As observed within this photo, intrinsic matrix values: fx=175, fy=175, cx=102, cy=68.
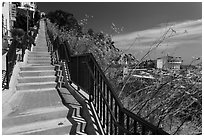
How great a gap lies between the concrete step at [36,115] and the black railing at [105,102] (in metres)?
0.63

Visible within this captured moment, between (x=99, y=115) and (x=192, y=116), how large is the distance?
1.58 meters

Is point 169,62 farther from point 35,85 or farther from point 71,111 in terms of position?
point 35,85

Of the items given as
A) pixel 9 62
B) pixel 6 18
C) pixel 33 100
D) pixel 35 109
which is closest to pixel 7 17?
pixel 6 18

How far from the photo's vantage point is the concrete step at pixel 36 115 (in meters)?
2.79

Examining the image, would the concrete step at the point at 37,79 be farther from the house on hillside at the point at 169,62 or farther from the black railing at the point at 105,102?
the house on hillside at the point at 169,62

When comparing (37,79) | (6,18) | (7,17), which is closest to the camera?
(37,79)

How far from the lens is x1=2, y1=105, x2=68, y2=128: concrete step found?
2.79m

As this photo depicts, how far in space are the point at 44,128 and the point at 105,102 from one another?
1044 millimetres

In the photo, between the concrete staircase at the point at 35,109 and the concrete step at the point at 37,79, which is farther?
the concrete step at the point at 37,79

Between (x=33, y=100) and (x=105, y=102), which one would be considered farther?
(x=33, y=100)

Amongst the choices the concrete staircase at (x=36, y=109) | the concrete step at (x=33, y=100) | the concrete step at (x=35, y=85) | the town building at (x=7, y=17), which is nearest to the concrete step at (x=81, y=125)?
the concrete staircase at (x=36, y=109)

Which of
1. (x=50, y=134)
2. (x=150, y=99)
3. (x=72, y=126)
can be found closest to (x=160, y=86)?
(x=150, y=99)

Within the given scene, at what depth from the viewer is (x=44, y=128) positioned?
275 centimetres

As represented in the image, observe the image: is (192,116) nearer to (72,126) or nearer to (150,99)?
(150,99)
